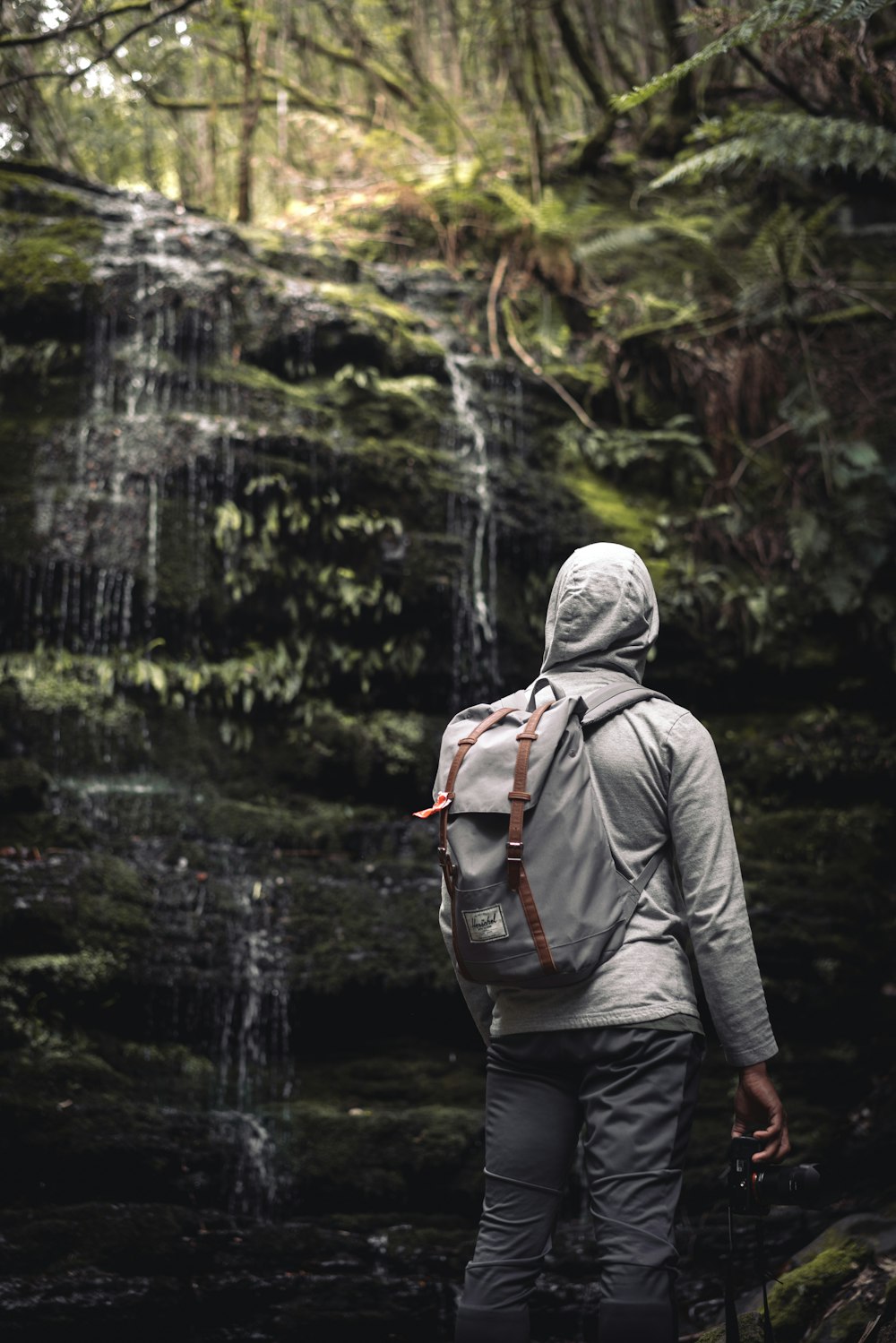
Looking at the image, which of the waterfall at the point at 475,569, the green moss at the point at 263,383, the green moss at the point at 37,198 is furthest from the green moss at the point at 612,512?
the green moss at the point at 37,198

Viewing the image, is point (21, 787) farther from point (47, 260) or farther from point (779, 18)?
point (779, 18)

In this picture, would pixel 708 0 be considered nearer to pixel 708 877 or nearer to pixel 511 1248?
pixel 708 877

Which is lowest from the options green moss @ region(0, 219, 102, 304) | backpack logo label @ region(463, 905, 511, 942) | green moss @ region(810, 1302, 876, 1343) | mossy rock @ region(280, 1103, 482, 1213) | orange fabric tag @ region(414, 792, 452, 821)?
mossy rock @ region(280, 1103, 482, 1213)

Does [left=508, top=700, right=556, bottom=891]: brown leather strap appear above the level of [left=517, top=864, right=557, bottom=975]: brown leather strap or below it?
above

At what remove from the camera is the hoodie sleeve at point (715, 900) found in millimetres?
2416

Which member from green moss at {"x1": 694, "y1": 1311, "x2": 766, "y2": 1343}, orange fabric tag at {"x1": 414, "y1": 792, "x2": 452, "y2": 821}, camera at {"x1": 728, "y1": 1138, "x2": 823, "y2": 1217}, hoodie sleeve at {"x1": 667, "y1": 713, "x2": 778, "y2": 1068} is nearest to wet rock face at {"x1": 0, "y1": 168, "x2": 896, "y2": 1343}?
A: green moss at {"x1": 694, "y1": 1311, "x2": 766, "y2": 1343}

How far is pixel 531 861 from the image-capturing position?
237 centimetres

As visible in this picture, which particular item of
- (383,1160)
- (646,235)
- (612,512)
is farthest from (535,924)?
(646,235)

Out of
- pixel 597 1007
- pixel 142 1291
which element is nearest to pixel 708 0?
pixel 597 1007

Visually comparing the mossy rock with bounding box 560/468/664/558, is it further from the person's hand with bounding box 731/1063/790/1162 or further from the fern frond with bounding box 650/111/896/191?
the person's hand with bounding box 731/1063/790/1162

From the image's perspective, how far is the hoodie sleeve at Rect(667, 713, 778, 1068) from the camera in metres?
2.42

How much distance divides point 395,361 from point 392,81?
563cm

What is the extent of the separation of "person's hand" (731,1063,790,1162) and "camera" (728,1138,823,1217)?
0.07 feet

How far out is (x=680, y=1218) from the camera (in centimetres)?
531
